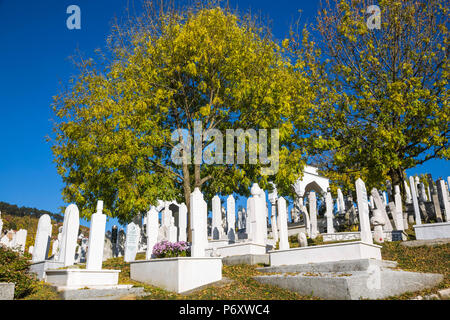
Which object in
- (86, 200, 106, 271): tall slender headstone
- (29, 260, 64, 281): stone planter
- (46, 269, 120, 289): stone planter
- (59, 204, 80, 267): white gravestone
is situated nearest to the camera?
(46, 269, 120, 289): stone planter

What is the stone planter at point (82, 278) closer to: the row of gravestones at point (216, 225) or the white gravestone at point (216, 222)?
the row of gravestones at point (216, 225)

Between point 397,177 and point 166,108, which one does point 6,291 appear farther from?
point 397,177

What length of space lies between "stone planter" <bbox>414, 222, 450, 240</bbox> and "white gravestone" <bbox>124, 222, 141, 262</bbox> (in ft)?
38.5

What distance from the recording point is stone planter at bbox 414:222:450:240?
12.3m

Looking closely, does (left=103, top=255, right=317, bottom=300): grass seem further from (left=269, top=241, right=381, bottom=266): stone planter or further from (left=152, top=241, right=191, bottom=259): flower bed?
(left=152, top=241, right=191, bottom=259): flower bed

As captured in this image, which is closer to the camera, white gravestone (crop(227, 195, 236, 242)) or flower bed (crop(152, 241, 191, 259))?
flower bed (crop(152, 241, 191, 259))

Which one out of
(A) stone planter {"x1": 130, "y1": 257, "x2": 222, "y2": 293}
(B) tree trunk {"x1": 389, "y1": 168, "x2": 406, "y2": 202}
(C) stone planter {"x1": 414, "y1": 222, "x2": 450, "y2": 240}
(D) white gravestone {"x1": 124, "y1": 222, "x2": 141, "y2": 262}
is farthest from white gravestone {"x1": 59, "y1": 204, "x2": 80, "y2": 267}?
(B) tree trunk {"x1": 389, "y1": 168, "x2": 406, "y2": 202}

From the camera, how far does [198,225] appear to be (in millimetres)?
10031

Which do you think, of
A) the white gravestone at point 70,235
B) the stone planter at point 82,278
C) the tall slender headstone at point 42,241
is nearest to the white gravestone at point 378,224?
the stone planter at point 82,278

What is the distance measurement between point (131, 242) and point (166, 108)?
247 inches

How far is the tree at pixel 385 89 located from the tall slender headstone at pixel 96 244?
11824 millimetres

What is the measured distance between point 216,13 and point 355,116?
30.3 feet

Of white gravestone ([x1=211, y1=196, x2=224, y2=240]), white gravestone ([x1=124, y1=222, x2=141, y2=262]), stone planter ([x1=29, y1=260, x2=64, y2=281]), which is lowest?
stone planter ([x1=29, y1=260, x2=64, y2=281])

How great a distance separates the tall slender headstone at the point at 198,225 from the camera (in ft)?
31.9
